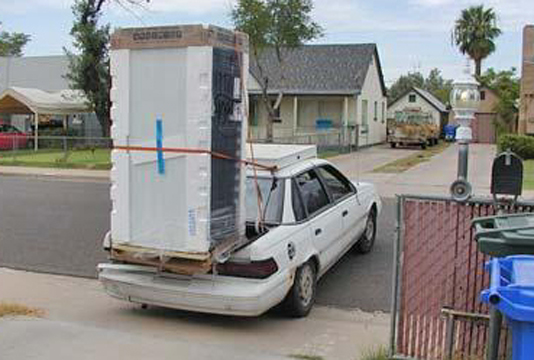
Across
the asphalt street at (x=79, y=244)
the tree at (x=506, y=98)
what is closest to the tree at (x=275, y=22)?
the asphalt street at (x=79, y=244)

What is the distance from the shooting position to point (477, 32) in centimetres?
5928

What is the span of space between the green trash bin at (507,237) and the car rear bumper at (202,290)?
2226 mm

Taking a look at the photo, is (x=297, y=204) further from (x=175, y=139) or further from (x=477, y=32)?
(x=477, y=32)

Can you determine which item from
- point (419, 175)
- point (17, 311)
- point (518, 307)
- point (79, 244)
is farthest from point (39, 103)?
point (518, 307)

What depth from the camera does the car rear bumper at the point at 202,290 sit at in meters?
5.77

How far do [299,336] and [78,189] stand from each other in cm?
1271

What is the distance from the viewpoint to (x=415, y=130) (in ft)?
123

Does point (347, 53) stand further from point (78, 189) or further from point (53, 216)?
point (53, 216)

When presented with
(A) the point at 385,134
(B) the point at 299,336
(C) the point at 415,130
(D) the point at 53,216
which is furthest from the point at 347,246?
(A) the point at 385,134

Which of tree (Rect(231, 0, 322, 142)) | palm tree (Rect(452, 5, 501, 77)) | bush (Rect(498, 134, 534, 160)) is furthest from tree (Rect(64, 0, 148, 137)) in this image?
palm tree (Rect(452, 5, 501, 77))

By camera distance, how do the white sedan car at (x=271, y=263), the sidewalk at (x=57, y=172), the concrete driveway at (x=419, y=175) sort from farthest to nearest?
the sidewalk at (x=57, y=172) → the concrete driveway at (x=419, y=175) → the white sedan car at (x=271, y=263)

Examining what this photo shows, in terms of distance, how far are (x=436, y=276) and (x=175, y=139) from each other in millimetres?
2384

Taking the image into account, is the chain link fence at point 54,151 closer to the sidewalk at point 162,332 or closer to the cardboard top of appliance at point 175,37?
the sidewalk at point 162,332

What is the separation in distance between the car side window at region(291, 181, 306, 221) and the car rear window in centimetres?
12
